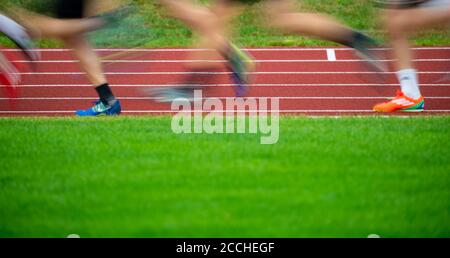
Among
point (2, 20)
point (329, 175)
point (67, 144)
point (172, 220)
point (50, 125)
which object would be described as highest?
point (2, 20)

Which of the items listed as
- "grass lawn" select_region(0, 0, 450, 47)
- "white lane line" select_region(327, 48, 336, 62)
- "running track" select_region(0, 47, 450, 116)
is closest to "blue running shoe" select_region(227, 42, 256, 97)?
"running track" select_region(0, 47, 450, 116)

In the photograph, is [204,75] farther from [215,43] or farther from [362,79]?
[362,79]

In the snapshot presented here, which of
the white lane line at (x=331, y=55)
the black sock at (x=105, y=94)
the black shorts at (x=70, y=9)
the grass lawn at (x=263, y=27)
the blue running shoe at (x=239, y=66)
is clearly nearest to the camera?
the black shorts at (x=70, y=9)

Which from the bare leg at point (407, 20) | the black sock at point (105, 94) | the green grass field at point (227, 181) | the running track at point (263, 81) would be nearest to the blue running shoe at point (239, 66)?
the running track at point (263, 81)

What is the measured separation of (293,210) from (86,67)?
3201 mm

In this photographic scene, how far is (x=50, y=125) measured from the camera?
707 centimetres

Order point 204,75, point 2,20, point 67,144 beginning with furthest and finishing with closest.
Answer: point 2,20
point 204,75
point 67,144

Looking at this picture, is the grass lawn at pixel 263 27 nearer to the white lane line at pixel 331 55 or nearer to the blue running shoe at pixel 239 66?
the white lane line at pixel 331 55

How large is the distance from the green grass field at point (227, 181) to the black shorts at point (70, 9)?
32.8 inches

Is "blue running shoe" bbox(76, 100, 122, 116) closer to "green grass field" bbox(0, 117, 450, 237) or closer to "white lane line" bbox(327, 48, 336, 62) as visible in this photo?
"green grass field" bbox(0, 117, 450, 237)

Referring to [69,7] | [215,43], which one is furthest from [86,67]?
[215,43]

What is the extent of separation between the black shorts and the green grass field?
834 millimetres

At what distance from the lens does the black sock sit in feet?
25.0

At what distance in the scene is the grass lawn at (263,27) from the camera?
476 inches
